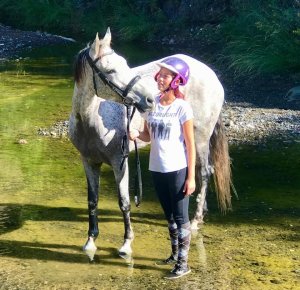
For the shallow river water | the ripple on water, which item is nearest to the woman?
the shallow river water

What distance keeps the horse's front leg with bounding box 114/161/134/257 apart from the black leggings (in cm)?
67

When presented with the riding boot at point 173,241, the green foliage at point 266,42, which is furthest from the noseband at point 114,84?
the green foliage at point 266,42

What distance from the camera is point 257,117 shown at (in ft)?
35.7

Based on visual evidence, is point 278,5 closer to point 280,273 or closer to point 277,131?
point 277,131

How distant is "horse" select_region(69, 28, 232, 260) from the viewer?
5.41 metres

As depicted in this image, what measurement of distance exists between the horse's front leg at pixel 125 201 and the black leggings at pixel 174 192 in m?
0.67

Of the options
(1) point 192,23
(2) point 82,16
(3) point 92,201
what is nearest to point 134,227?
(3) point 92,201

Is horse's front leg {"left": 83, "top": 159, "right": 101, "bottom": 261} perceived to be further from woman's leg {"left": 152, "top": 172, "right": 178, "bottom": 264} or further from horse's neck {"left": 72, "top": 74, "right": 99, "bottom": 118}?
woman's leg {"left": 152, "top": 172, "right": 178, "bottom": 264}

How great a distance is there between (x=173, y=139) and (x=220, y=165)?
175 cm

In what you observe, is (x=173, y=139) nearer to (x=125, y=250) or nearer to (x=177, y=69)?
(x=177, y=69)

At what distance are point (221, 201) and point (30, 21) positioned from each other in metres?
→ 19.1

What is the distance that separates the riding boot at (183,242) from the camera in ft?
17.3

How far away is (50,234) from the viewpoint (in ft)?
21.1

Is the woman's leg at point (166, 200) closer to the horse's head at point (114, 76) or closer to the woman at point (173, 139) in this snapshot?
the woman at point (173, 139)
